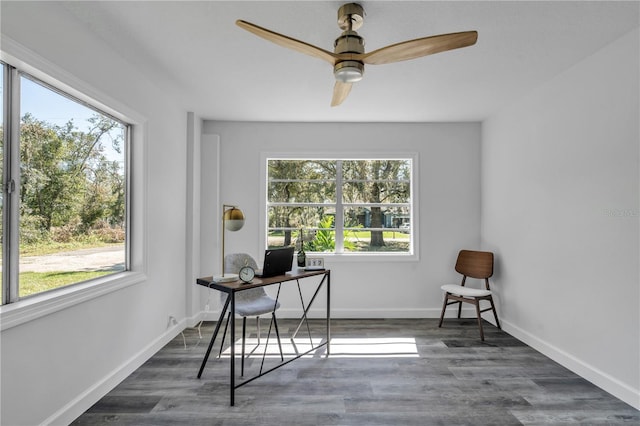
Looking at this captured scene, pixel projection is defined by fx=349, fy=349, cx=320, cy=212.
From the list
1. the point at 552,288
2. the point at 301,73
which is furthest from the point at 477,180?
the point at 301,73

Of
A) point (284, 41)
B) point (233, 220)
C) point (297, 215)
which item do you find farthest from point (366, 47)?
point (297, 215)

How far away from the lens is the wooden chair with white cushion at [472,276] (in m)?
3.81

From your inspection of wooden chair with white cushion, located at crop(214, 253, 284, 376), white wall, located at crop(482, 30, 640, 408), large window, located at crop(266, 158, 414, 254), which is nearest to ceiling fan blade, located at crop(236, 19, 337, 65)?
wooden chair with white cushion, located at crop(214, 253, 284, 376)

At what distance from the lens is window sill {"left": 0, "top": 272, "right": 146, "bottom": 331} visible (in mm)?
1798

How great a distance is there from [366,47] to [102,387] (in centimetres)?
311

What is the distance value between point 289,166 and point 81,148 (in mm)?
2516

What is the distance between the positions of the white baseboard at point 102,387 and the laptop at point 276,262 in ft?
4.09

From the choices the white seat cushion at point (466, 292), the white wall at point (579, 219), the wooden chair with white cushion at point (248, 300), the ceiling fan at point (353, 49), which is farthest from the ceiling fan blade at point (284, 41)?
the white seat cushion at point (466, 292)

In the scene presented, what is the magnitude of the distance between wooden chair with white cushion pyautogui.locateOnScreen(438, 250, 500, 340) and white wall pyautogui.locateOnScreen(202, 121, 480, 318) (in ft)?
0.86

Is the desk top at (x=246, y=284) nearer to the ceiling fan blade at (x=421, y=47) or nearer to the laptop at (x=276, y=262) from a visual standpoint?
the laptop at (x=276, y=262)

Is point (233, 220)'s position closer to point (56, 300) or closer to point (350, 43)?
point (56, 300)

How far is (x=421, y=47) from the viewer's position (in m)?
1.90

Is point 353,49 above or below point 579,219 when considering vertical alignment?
above

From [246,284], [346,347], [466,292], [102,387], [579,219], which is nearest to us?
[102,387]
